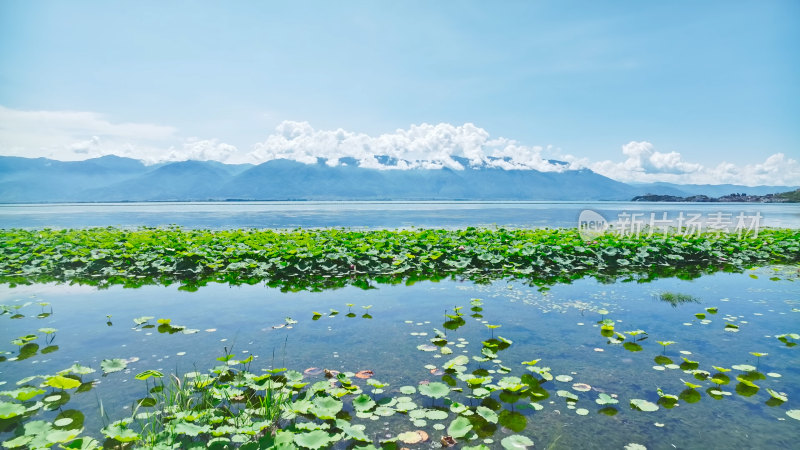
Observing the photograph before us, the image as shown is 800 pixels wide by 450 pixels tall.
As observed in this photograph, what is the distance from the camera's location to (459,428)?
155 inches

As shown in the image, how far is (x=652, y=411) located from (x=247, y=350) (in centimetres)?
550

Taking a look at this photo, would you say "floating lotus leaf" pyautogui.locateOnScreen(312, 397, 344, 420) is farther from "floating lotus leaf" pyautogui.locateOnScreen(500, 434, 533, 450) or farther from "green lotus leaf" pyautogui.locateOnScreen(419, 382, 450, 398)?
"floating lotus leaf" pyautogui.locateOnScreen(500, 434, 533, 450)

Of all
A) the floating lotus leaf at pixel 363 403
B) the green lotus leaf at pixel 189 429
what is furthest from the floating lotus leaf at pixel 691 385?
the green lotus leaf at pixel 189 429

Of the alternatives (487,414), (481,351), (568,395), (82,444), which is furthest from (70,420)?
(568,395)

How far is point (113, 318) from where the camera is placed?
822 centimetres

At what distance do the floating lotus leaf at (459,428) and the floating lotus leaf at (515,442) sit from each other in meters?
0.35

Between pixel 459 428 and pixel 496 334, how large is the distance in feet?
11.1

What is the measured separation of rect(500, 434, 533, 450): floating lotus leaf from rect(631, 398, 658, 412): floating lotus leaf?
1.53 metres

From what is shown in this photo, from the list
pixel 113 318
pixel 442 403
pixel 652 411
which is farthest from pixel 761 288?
pixel 113 318

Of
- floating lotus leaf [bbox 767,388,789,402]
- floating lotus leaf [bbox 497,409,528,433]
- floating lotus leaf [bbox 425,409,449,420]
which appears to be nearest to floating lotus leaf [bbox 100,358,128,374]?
floating lotus leaf [bbox 425,409,449,420]

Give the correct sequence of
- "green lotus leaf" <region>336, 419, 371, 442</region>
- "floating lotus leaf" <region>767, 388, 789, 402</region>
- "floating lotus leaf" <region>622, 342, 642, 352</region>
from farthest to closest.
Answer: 1. "floating lotus leaf" <region>622, 342, 642, 352</region>
2. "floating lotus leaf" <region>767, 388, 789, 402</region>
3. "green lotus leaf" <region>336, 419, 371, 442</region>

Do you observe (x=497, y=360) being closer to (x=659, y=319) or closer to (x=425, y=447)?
(x=425, y=447)

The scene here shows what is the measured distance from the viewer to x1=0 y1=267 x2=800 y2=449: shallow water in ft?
14.3

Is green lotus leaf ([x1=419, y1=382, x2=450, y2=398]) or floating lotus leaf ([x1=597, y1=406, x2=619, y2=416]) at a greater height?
green lotus leaf ([x1=419, y1=382, x2=450, y2=398])
